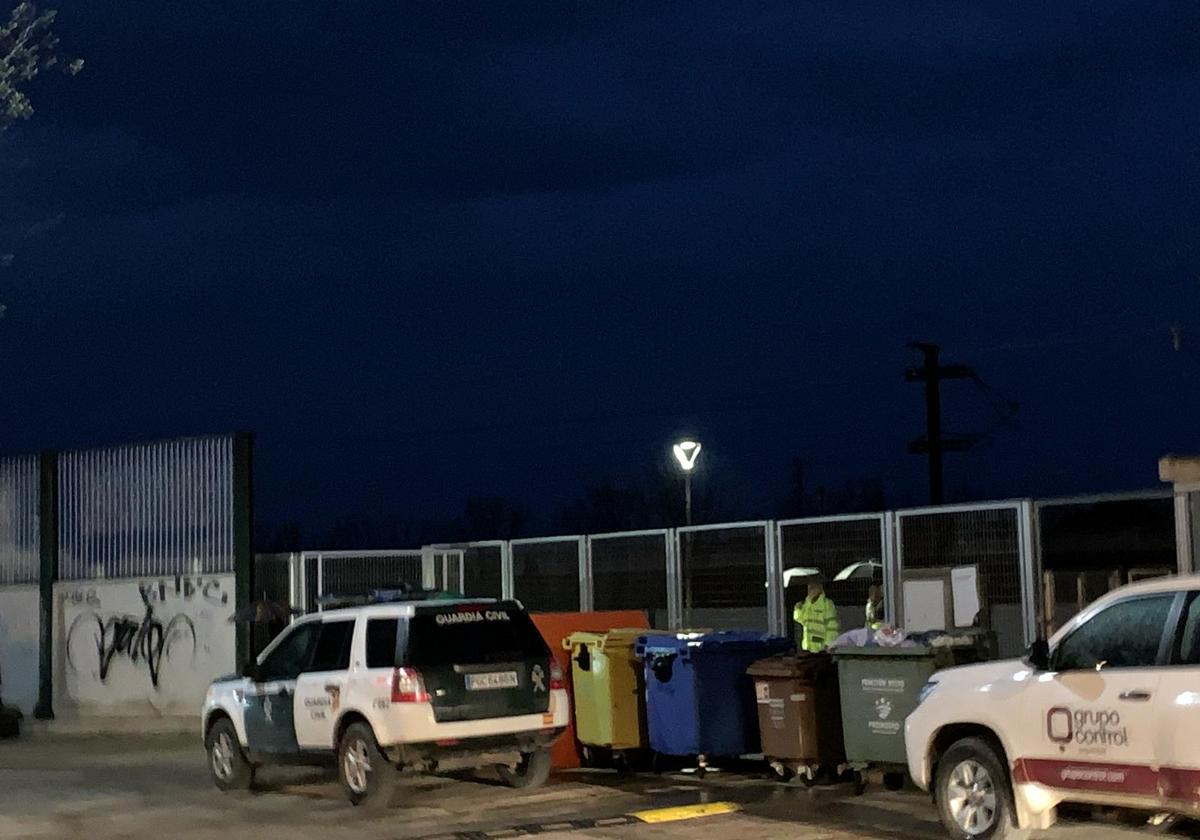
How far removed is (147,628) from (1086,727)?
16311mm

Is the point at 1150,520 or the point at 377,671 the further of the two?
the point at 1150,520

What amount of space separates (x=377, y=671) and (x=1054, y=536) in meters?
10.1

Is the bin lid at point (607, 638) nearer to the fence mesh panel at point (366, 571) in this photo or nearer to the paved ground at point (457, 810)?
the paved ground at point (457, 810)

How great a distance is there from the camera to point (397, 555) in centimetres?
2450

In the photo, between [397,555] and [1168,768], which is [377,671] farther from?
[397,555]

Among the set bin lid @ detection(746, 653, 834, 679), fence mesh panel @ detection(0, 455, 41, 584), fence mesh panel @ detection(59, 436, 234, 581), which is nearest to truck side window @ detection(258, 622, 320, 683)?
bin lid @ detection(746, 653, 834, 679)

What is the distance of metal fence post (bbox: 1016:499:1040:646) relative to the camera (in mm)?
16141

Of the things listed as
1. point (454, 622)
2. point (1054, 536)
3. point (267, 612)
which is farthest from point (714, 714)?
point (267, 612)

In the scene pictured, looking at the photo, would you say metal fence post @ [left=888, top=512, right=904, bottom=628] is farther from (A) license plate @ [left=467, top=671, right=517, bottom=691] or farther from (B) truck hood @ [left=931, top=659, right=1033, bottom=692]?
(B) truck hood @ [left=931, top=659, right=1033, bottom=692]

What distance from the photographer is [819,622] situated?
17.9m

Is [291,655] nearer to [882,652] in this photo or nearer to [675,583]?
[882,652]

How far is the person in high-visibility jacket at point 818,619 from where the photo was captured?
17.8 meters

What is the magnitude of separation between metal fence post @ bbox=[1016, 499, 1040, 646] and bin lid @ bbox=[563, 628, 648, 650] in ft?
11.9

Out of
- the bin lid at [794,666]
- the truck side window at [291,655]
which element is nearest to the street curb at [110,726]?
the truck side window at [291,655]
